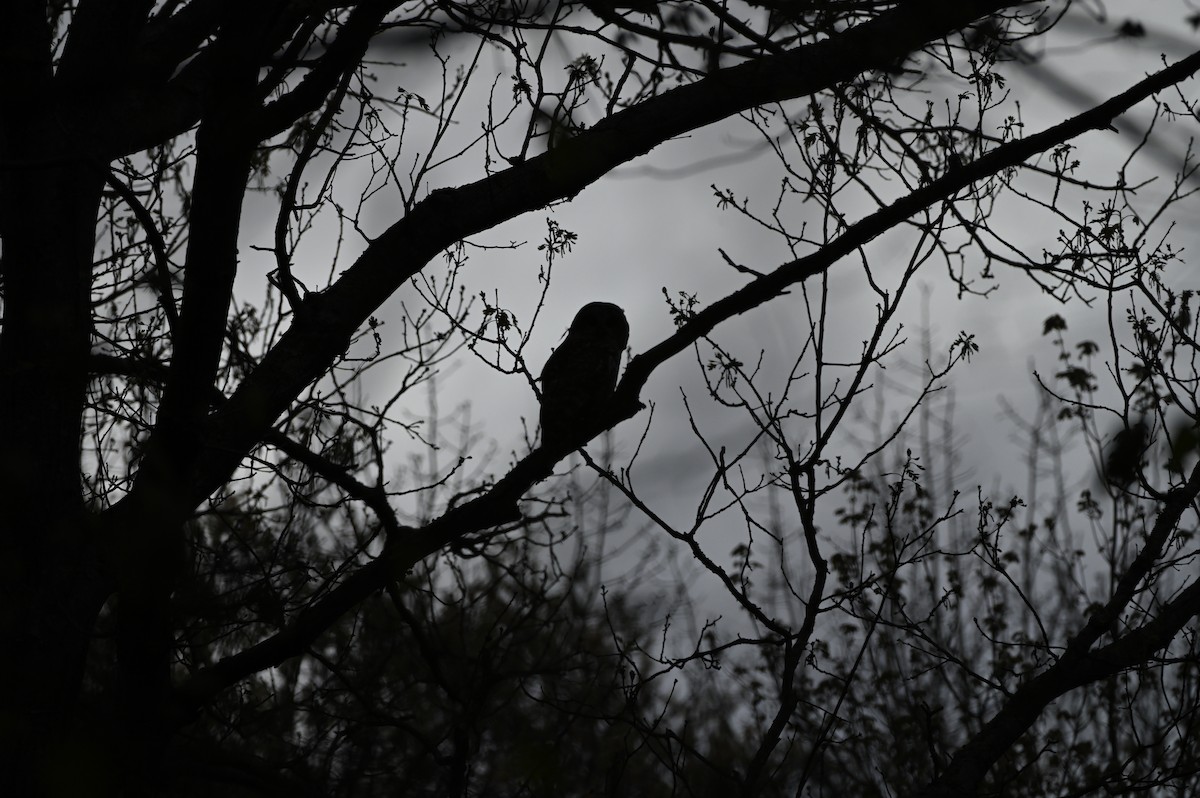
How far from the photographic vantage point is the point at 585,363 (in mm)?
5832

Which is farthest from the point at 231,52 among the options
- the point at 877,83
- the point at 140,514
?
the point at 877,83

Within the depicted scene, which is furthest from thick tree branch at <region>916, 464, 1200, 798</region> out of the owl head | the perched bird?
the owl head

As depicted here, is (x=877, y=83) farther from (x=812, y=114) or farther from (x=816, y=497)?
(x=816, y=497)

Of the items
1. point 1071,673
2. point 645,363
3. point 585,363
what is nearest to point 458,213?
point 645,363

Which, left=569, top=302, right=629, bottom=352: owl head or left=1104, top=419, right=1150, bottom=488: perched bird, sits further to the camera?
left=569, top=302, right=629, bottom=352: owl head

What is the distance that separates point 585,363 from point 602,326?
258 mm

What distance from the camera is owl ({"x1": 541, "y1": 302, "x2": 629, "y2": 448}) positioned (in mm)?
5727

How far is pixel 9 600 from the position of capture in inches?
131

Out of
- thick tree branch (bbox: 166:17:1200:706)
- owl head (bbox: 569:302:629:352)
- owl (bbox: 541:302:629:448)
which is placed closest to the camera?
thick tree branch (bbox: 166:17:1200:706)

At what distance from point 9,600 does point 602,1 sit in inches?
109

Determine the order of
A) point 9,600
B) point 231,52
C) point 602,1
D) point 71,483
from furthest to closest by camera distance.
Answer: point 71,483 → point 9,600 → point 231,52 → point 602,1

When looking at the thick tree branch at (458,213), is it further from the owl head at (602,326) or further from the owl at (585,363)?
the owl head at (602,326)

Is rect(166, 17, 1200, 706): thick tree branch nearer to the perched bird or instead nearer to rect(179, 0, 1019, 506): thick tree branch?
rect(179, 0, 1019, 506): thick tree branch


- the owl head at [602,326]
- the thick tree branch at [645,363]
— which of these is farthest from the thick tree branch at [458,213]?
the owl head at [602,326]
